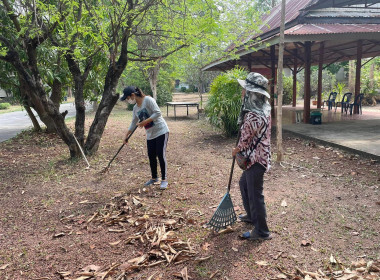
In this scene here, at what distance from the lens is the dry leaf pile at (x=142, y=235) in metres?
2.73

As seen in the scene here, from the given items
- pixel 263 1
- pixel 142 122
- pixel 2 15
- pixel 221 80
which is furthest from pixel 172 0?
pixel 263 1

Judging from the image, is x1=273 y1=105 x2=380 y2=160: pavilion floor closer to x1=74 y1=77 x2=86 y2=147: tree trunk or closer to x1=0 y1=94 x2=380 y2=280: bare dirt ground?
x1=0 y1=94 x2=380 y2=280: bare dirt ground

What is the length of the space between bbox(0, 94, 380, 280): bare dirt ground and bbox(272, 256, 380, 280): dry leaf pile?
34 millimetres

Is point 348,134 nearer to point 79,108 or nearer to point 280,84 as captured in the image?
point 280,84

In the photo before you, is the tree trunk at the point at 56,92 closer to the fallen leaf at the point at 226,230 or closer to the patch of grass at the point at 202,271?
the fallen leaf at the point at 226,230

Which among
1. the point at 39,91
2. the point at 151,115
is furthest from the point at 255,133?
the point at 39,91

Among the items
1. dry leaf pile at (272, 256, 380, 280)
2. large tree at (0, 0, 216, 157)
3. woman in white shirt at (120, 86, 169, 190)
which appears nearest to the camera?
dry leaf pile at (272, 256, 380, 280)

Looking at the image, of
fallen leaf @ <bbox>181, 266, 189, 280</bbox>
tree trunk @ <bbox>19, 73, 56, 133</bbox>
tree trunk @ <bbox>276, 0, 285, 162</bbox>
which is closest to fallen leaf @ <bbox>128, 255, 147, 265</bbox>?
fallen leaf @ <bbox>181, 266, 189, 280</bbox>

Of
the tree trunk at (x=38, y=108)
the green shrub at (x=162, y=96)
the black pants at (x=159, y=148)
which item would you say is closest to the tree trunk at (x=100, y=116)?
the black pants at (x=159, y=148)

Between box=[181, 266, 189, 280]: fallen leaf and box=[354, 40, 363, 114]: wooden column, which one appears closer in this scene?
box=[181, 266, 189, 280]: fallen leaf

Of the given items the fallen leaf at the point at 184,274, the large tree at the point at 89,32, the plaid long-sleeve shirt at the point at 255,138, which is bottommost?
the fallen leaf at the point at 184,274

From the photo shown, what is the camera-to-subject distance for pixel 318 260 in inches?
108

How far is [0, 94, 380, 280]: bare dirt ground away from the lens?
2762 millimetres

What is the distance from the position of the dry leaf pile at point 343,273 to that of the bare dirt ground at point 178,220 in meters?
0.03
